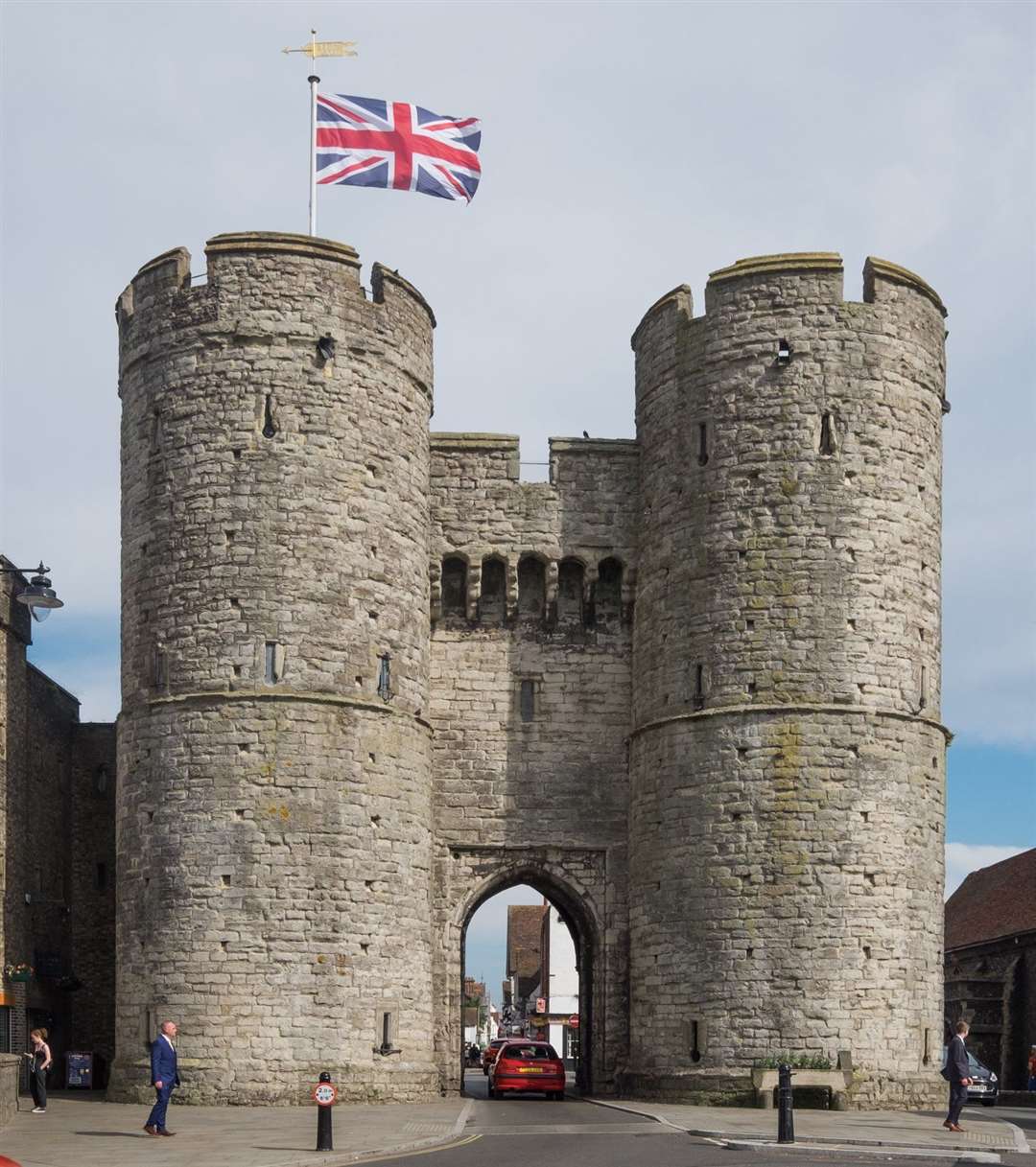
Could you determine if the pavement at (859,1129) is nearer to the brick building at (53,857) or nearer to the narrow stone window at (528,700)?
the narrow stone window at (528,700)

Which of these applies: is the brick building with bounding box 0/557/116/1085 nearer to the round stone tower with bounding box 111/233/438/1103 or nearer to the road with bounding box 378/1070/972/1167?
the round stone tower with bounding box 111/233/438/1103

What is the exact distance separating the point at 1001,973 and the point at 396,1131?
93.7 ft

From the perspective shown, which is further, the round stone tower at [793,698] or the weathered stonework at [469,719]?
the round stone tower at [793,698]

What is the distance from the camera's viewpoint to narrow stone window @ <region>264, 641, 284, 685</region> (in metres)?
29.0

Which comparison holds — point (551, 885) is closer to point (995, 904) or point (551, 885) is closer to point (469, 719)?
point (469, 719)

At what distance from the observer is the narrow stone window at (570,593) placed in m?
33.3

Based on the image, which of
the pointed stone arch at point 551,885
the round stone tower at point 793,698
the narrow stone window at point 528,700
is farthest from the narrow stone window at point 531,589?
the pointed stone arch at point 551,885

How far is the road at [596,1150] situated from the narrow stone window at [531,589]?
9381 mm

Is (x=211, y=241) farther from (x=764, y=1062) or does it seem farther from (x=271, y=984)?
(x=764, y=1062)

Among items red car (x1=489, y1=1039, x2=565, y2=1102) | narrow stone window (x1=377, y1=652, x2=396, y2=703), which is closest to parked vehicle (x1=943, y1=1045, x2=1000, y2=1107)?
red car (x1=489, y1=1039, x2=565, y2=1102)

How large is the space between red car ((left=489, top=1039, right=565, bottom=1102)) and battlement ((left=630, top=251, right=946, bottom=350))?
525 inches

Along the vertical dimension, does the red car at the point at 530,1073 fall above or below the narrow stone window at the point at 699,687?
below

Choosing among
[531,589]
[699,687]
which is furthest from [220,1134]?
[531,589]

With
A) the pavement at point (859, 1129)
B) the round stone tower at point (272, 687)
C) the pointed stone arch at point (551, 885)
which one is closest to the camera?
the pavement at point (859, 1129)
